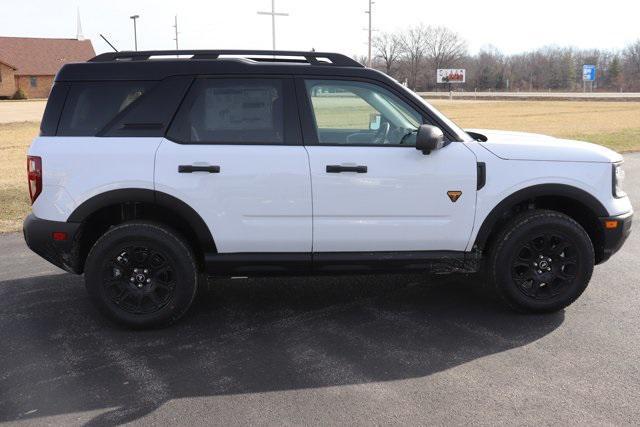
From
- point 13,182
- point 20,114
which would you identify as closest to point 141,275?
point 13,182

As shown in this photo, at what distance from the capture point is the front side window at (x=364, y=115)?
468 centimetres

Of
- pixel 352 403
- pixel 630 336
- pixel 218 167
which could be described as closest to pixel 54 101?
pixel 218 167

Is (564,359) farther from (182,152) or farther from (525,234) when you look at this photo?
(182,152)

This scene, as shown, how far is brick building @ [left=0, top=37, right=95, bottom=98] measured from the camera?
250 ft

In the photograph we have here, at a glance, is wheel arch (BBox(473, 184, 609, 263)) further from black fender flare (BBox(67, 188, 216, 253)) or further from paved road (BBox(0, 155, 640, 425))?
black fender flare (BBox(67, 188, 216, 253))

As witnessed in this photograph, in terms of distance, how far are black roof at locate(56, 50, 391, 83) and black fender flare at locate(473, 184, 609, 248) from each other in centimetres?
126

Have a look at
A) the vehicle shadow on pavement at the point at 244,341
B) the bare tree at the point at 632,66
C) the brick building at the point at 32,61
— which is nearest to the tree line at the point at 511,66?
the bare tree at the point at 632,66

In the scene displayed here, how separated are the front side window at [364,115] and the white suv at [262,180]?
1 cm

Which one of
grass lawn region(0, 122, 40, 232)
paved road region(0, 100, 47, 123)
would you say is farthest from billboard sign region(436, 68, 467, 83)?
grass lawn region(0, 122, 40, 232)

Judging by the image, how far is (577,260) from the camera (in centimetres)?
486

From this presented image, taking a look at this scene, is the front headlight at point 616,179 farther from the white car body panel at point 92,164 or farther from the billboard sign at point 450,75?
the billboard sign at point 450,75

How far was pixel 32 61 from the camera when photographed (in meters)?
80.1

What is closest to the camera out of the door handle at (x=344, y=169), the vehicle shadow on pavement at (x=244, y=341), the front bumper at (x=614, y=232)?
the vehicle shadow on pavement at (x=244, y=341)

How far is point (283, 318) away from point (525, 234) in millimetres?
1923
